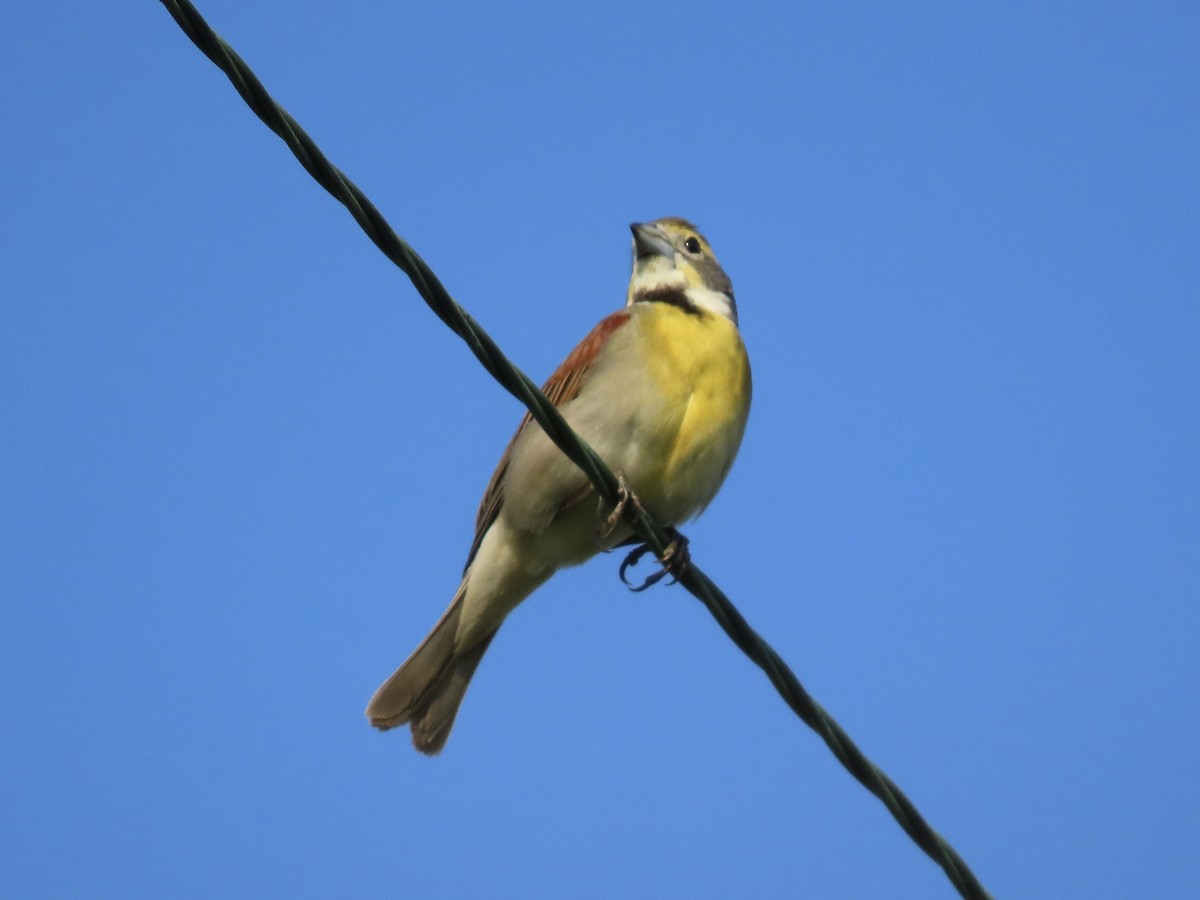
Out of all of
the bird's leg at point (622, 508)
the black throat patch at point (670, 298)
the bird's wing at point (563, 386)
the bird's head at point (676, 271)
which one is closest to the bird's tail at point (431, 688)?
the bird's wing at point (563, 386)

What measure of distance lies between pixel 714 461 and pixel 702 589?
5.48 ft

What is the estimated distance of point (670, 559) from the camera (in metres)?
5.43

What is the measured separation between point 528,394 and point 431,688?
10.7 feet

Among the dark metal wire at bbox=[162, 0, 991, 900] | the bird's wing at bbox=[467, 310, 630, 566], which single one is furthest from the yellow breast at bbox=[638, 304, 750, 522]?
the dark metal wire at bbox=[162, 0, 991, 900]

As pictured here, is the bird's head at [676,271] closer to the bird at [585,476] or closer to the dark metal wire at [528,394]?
the bird at [585,476]

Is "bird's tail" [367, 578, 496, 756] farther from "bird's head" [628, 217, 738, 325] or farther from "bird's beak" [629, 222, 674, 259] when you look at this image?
"bird's beak" [629, 222, 674, 259]

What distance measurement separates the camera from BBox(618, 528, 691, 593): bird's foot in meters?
5.37

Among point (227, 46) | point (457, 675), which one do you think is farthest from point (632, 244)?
point (227, 46)

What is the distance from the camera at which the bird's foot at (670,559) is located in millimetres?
5371

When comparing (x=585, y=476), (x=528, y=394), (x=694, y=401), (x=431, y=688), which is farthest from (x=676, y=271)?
(x=528, y=394)

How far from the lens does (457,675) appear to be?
22.3 feet

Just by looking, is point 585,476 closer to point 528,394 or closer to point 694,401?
point 694,401

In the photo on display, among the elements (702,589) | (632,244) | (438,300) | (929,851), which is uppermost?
(632,244)

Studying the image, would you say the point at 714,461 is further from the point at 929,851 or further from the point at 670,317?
the point at 929,851
